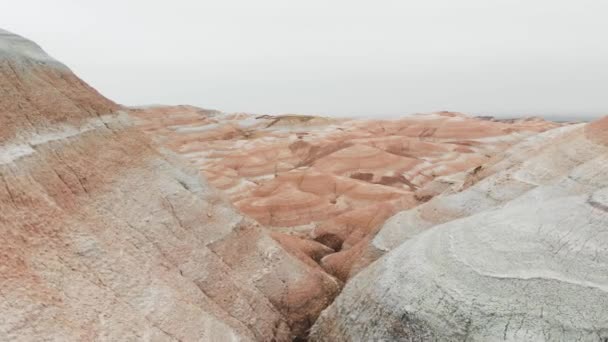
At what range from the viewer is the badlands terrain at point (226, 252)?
9.58m

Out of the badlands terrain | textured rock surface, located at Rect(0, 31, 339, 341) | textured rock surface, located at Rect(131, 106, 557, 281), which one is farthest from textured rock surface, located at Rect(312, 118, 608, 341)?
textured rock surface, located at Rect(131, 106, 557, 281)

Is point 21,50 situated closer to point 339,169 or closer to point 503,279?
point 503,279

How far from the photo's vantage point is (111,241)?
11383 mm

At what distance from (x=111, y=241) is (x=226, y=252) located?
15.3 feet

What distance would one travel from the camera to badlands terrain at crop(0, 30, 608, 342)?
31.4ft

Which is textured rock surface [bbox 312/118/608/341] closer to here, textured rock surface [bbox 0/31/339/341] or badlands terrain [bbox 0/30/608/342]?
badlands terrain [bbox 0/30/608/342]

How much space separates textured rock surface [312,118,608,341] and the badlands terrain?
36mm

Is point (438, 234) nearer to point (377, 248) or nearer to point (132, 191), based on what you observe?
point (377, 248)

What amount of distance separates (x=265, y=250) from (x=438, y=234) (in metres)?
6.44

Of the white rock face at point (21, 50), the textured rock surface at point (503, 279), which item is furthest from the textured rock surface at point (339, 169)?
the white rock face at point (21, 50)

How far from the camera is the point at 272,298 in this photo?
1559 centimetres

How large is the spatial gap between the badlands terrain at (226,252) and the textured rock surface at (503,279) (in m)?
0.04

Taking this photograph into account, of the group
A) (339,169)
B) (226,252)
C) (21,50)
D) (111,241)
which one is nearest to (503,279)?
(226,252)

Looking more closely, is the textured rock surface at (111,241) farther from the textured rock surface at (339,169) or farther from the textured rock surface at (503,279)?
the textured rock surface at (339,169)
